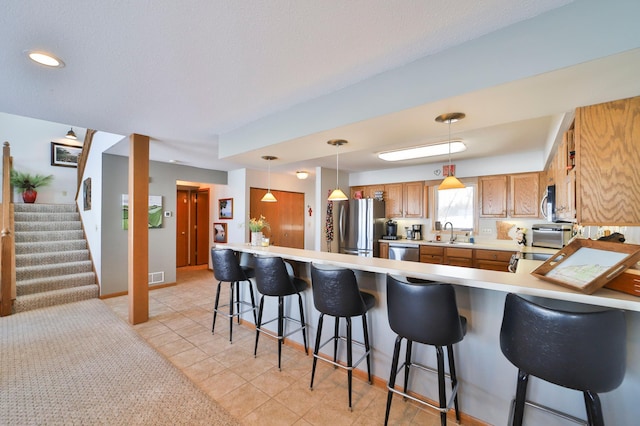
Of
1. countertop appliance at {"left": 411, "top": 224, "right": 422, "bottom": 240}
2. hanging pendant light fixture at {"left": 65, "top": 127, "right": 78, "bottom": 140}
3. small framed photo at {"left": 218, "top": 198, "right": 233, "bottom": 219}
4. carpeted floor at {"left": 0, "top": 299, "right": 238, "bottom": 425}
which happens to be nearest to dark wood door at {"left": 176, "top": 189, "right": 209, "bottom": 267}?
small framed photo at {"left": 218, "top": 198, "right": 233, "bottom": 219}

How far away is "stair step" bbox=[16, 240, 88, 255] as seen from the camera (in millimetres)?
4629

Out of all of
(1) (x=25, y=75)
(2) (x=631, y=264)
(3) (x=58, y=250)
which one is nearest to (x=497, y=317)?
(2) (x=631, y=264)

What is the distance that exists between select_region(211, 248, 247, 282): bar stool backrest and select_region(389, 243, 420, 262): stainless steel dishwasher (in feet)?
10.2

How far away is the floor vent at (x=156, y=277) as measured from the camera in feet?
16.6

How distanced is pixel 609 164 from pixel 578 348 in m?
1.13

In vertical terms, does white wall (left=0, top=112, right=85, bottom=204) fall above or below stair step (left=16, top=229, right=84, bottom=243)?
above

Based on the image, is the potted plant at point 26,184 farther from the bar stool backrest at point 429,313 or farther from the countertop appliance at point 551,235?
the countertop appliance at point 551,235

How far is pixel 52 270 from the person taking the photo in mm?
4480

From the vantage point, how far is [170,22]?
147cm

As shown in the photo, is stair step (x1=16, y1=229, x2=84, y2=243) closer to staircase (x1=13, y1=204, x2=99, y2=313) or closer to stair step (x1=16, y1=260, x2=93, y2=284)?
staircase (x1=13, y1=204, x2=99, y2=313)

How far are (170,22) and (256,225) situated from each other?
234cm

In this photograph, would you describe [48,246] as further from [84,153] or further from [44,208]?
[84,153]

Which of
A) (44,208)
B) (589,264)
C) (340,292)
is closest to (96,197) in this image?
(44,208)

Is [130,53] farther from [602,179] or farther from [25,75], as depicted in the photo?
[602,179]
